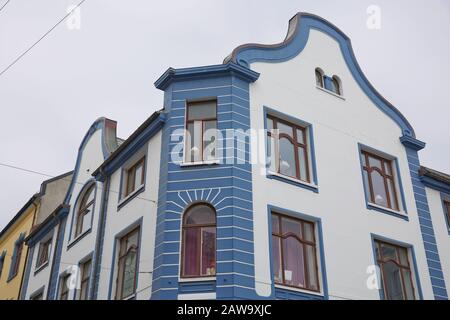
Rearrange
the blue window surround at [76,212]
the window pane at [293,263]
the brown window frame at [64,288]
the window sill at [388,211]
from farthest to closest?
1. the brown window frame at [64,288]
2. the blue window surround at [76,212]
3. the window sill at [388,211]
4. the window pane at [293,263]

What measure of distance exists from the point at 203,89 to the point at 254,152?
8.37 ft

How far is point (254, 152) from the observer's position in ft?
54.7

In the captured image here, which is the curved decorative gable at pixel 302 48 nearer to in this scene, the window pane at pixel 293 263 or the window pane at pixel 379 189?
the window pane at pixel 379 189

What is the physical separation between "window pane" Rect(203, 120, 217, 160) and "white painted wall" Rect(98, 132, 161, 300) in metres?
1.51

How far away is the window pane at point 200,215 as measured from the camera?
15664 mm

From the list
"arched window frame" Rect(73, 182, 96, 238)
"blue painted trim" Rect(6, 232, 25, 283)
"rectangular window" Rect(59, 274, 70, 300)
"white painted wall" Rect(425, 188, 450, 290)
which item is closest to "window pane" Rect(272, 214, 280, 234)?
"white painted wall" Rect(425, 188, 450, 290)

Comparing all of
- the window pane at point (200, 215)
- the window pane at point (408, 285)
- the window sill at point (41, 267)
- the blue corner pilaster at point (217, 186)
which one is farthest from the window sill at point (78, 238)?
the window pane at point (408, 285)

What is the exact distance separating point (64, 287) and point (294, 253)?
1024 cm

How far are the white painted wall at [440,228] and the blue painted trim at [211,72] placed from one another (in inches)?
319

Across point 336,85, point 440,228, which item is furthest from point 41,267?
point 440,228

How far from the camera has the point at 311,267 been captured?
1634 cm

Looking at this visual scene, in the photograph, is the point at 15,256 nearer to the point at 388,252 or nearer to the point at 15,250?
the point at 15,250
